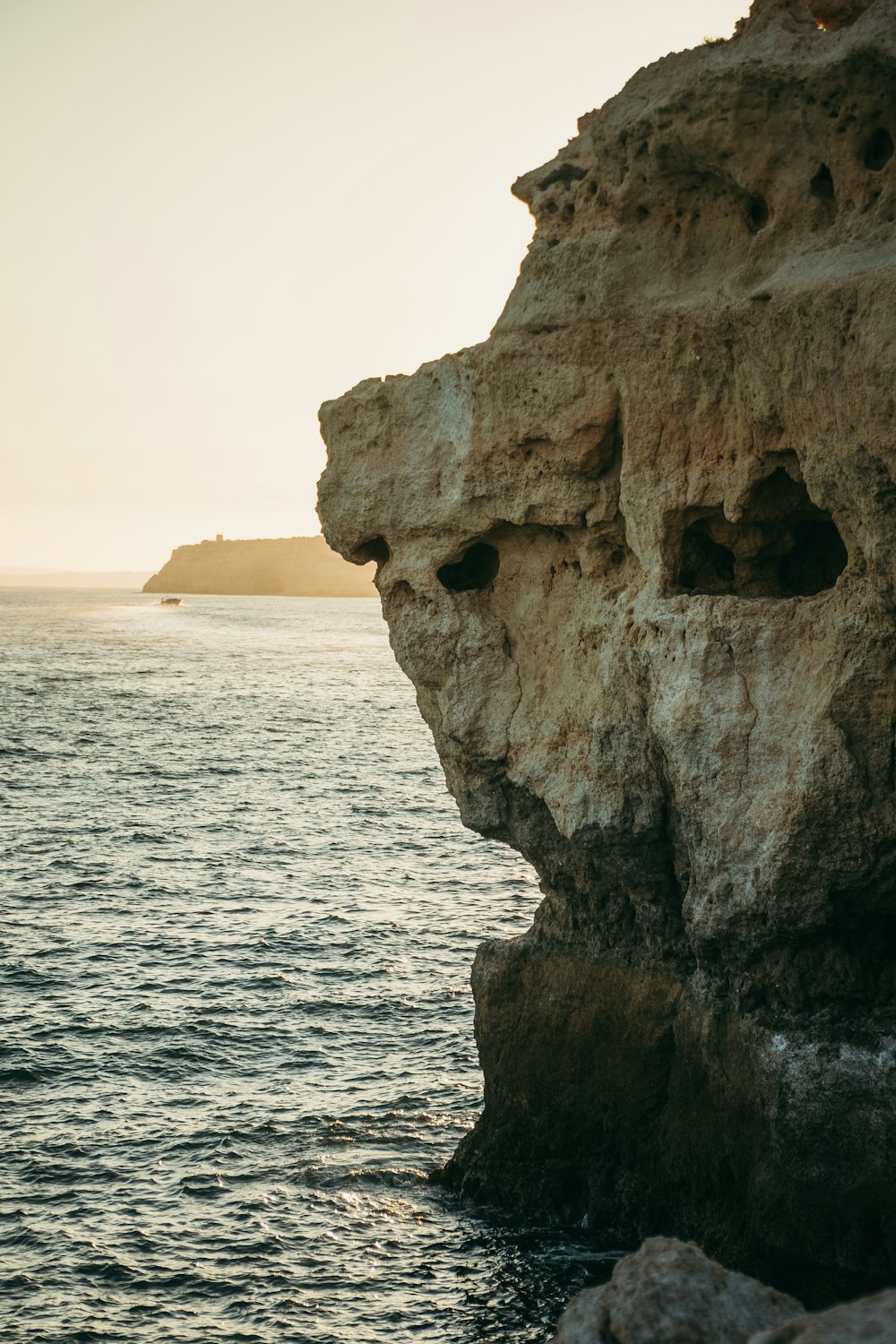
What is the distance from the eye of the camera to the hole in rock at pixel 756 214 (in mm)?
11930

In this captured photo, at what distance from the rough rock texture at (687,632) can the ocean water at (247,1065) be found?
4.83 ft

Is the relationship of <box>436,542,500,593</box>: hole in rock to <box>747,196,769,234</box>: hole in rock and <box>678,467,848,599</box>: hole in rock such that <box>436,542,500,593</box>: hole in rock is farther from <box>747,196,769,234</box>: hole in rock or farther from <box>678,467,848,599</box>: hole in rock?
<box>747,196,769,234</box>: hole in rock

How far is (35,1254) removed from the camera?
12.6 metres

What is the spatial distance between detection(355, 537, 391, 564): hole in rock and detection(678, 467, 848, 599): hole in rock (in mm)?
3819

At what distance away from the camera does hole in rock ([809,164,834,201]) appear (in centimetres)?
1127

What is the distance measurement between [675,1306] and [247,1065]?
11310 mm

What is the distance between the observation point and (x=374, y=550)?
50.0ft

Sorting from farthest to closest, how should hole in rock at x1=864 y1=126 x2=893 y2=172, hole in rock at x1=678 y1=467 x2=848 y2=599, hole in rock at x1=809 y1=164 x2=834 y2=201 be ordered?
hole in rock at x1=678 y1=467 x2=848 y2=599 → hole in rock at x1=809 y1=164 x2=834 y2=201 → hole in rock at x1=864 y1=126 x2=893 y2=172

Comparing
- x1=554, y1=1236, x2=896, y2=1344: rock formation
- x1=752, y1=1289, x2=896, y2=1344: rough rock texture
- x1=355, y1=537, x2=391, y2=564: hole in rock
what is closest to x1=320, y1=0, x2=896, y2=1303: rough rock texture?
x1=355, y1=537, x2=391, y2=564: hole in rock

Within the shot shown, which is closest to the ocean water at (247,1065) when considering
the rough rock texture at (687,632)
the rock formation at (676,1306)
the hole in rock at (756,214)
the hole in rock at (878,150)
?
the rough rock texture at (687,632)

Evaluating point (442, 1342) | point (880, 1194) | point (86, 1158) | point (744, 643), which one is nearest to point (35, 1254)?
point (86, 1158)

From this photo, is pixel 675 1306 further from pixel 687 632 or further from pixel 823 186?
pixel 823 186

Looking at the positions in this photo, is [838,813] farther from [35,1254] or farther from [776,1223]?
[35,1254]

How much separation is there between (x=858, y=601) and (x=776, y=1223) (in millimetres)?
5184
